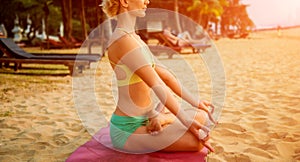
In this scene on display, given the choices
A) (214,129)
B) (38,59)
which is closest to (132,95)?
(214,129)

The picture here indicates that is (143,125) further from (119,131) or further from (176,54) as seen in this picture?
(176,54)

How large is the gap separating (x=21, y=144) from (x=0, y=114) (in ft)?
4.79

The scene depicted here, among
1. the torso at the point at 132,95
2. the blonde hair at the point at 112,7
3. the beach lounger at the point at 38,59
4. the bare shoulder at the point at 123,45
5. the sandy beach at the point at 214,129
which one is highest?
the blonde hair at the point at 112,7

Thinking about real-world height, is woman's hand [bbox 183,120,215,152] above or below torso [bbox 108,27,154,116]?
below

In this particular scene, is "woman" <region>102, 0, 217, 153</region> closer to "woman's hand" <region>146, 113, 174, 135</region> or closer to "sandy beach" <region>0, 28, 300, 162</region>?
"woman's hand" <region>146, 113, 174, 135</region>

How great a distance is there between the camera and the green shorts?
7.28 feet

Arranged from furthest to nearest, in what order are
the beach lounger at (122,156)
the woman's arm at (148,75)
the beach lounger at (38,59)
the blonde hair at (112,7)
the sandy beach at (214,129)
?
the beach lounger at (38,59) → the sandy beach at (214,129) → the beach lounger at (122,156) → the blonde hair at (112,7) → the woman's arm at (148,75)

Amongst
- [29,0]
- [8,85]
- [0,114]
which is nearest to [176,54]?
[8,85]

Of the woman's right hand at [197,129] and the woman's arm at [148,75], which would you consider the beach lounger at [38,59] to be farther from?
the woman's right hand at [197,129]

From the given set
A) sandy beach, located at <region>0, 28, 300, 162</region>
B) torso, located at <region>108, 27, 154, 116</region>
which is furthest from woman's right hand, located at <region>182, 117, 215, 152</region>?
sandy beach, located at <region>0, 28, 300, 162</region>

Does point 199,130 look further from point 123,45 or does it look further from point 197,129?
point 123,45

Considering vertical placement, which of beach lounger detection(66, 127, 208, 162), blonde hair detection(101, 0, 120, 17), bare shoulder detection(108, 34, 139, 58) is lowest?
beach lounger detection(66, 127, 208, 162)

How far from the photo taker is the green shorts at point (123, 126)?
222 cm

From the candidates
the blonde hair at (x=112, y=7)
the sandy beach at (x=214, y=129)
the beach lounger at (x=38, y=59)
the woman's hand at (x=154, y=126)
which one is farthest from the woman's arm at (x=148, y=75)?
the beach lounger at (x=38, y=59)
